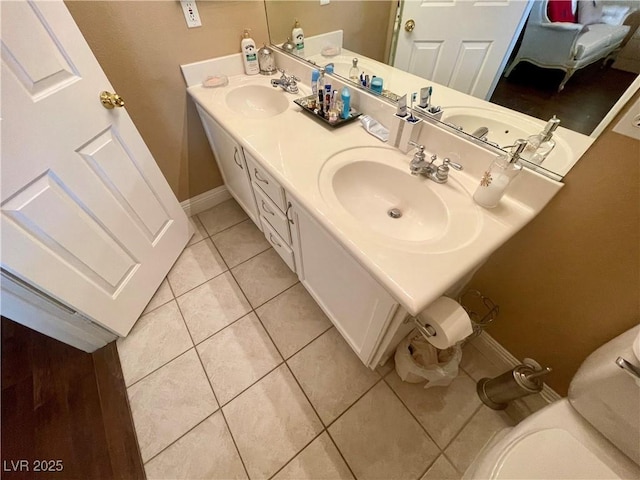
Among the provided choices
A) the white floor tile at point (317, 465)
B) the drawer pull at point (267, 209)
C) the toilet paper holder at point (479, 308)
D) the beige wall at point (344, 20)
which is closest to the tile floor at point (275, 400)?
the white floor tile at point (317, 465)

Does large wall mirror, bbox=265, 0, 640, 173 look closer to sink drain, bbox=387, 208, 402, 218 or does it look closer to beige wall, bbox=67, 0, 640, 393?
beige wall, bbox=67, 0, 640, 393

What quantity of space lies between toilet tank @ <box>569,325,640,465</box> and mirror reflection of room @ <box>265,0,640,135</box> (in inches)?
21.4

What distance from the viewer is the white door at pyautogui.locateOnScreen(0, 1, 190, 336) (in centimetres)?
77

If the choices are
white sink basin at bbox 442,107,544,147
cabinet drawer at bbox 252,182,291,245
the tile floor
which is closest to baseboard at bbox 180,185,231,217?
the tile floor

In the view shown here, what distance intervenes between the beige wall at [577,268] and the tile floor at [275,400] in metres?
0.31

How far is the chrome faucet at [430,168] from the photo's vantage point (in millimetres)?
810

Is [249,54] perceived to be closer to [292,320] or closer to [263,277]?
[263,277]

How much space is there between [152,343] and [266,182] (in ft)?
3.17

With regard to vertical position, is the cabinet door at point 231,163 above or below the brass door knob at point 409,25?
below

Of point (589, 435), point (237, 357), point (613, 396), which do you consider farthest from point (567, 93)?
point (237, 357)

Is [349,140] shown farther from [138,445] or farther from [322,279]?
[138,445]

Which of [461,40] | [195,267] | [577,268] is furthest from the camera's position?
[195,267]

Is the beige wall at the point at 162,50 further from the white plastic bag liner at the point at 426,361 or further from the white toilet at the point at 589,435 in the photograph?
the white toilet at the point at 589,435

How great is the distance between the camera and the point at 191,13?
1232 mm
